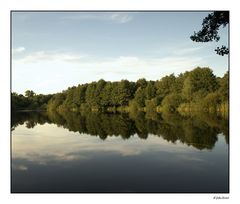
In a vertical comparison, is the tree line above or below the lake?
above

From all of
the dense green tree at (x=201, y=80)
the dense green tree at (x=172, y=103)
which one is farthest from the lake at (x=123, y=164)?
the dense green tree at (x=201, y=80)

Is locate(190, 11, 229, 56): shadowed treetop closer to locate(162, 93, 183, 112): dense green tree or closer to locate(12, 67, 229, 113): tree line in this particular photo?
locate(12, 67, 229, 113): tree line

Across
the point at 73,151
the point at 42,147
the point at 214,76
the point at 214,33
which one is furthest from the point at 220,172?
the point at 214,76

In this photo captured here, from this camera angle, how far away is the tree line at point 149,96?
182ft

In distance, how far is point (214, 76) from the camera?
232 ft

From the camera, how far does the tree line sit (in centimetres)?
5559

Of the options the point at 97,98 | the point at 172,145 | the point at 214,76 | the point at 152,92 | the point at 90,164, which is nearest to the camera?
the point at 90,164

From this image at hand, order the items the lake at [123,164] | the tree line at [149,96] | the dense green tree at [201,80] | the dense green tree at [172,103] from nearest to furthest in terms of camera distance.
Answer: the lake at [123,164] → the tree line at [149,96] → the dense green tree at [172,103] → the dense green tree at [201,80]

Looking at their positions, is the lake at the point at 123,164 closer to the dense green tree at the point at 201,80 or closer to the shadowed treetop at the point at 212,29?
the shadowed treetop at the point at 212,29

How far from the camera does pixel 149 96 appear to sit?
81312 mm

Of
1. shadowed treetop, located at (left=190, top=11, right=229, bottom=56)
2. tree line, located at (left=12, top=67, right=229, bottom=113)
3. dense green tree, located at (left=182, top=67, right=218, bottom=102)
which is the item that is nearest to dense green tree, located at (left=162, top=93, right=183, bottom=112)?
tree line, located at (left=12, top=67, right=229, bottom=113)
